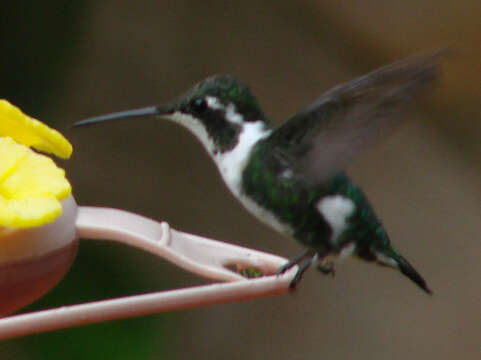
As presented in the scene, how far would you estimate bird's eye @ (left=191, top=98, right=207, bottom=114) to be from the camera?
1809mm

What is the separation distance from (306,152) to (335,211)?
18 cm

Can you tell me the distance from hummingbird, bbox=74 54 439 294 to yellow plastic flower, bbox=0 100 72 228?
A: 0.22 meters

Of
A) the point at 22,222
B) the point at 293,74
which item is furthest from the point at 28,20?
the point at 22,222

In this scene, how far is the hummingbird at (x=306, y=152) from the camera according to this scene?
1.64 metres

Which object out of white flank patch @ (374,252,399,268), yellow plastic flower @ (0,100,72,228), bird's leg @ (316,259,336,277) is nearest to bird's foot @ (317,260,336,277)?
bird's leg @ (316,259,336,277)

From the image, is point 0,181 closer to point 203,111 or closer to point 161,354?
point 203,111

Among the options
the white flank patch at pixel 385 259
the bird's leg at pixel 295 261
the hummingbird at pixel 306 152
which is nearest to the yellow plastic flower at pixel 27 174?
the hummingbird at pixel 306 152

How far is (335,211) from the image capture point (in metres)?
A: 1.89

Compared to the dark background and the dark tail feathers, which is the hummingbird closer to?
the dark tail feathers

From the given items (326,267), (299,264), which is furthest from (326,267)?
(299,264)

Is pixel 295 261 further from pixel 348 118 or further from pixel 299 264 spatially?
pixel 348 118

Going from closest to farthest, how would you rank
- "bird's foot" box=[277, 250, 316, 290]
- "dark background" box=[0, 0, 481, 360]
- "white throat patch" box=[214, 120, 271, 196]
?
"bird's foot" box=[277, 250, 316, 290], "white throat patch" box=[214, 120, 271, 196], "dark background" box=[0, 0, 481, 360]

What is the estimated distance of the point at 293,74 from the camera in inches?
185

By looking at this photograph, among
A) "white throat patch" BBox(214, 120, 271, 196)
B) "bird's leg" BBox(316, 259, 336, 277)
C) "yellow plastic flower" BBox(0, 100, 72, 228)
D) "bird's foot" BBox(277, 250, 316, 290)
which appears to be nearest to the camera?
"yellow plastic flower" BBox(0, 100, 72, 228)
